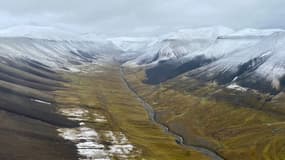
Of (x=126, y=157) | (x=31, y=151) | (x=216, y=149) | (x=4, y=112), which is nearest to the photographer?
(x=31, y=151)

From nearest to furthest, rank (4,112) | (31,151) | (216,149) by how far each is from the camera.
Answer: (31,151)
(216,149)
(4,112)

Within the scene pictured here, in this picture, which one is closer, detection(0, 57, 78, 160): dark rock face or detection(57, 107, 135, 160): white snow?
detection(0, 57, 78, 160): dark rock face

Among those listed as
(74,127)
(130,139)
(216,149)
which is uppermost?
(74,127)

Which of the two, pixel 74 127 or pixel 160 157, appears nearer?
pixel 160 157

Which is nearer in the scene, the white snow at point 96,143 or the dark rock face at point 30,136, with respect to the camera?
the dark rock face at point 30,136

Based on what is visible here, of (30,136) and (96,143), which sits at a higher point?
(30,136)

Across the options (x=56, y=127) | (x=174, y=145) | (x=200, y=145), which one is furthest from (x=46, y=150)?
(x=200, y=145)

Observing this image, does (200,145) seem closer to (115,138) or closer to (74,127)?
(115,138)

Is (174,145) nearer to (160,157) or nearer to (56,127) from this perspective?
(160,157)

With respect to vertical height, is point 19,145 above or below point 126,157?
above

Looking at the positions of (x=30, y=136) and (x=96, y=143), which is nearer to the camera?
(x=30, y=136)
